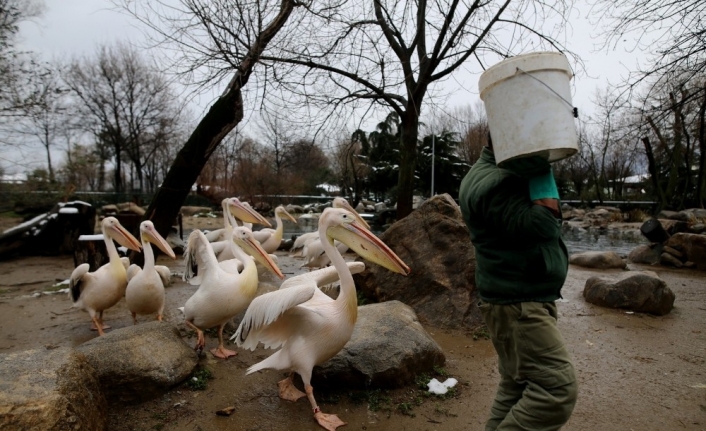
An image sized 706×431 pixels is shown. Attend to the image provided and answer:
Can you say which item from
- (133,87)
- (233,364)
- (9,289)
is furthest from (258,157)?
(233,364)

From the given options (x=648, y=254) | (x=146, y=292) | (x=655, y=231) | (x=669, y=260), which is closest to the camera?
(x=146, y=292)

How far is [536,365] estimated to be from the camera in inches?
67.0

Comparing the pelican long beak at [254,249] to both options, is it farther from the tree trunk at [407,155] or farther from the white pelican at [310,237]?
the tree trunk at [407,155]

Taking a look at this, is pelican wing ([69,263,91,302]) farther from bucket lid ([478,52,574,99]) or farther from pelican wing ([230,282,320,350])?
bucket lid ([478,52,574,99])

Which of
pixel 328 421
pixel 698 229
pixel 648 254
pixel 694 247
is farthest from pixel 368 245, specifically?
pixel 698 229

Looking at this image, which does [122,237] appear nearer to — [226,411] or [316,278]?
[316,278]

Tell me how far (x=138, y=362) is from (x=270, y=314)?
3.35 feet

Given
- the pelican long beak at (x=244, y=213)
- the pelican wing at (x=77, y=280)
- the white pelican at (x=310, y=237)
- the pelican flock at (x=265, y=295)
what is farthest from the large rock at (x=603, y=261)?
the pelican wing at (x=77, y=280)

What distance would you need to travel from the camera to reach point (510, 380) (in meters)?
1.93

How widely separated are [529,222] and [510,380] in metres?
0.74

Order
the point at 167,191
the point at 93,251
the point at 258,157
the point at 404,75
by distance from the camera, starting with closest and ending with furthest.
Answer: the point at 167,191
the point at 93,251
the point at 404,75
the point at 258,157

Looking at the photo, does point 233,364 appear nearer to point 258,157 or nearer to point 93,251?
point 93,251

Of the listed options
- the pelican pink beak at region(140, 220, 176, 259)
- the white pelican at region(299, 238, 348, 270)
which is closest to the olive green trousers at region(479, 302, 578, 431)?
the pelican pink beak at region(140, 220, 176, 259)

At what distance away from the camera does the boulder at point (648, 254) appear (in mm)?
8742
